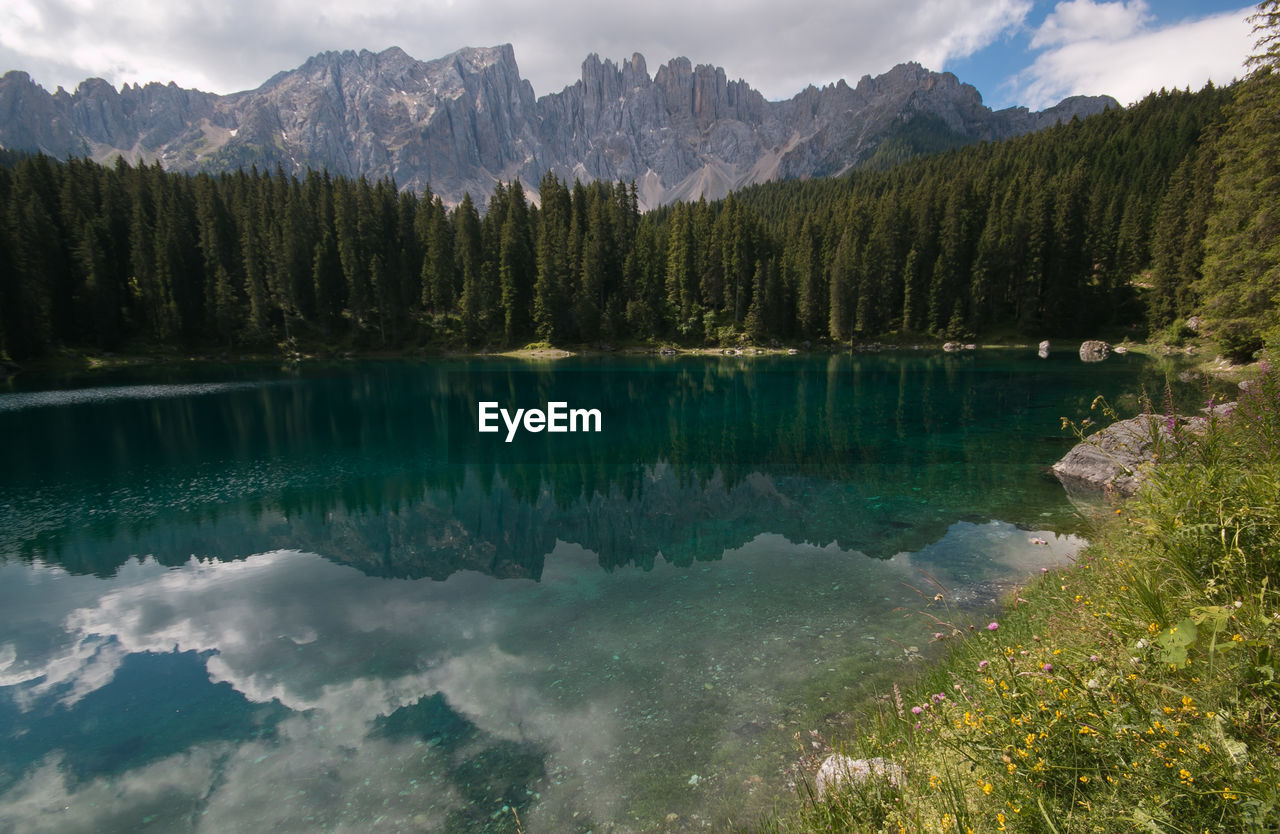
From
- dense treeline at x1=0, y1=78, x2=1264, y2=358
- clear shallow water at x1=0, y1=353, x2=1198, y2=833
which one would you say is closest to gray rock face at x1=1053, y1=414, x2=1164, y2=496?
clear shallow water at x1=0, y1=353, x2=1198, y2=833

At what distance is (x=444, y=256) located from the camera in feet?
297

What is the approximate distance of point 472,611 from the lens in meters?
13.1

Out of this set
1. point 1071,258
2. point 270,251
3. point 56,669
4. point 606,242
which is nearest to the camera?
point 56,669

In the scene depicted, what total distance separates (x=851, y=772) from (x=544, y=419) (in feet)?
109

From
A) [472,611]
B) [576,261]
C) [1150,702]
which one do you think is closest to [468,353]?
[576,261]

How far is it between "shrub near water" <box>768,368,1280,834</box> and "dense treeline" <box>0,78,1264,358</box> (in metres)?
80.7

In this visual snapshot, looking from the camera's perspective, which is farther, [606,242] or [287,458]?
[606,242]

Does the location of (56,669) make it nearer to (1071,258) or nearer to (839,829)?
(839,829)

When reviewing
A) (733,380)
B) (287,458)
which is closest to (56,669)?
(287,458)

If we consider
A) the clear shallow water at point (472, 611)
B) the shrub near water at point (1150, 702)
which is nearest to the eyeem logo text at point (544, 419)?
the clear shallow water at point (472, 611)

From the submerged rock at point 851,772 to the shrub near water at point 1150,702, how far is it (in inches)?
4.9

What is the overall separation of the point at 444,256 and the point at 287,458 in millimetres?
69333

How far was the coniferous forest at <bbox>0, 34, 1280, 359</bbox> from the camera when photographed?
77.1m

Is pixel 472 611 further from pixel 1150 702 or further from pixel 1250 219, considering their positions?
pixel 1250 219
